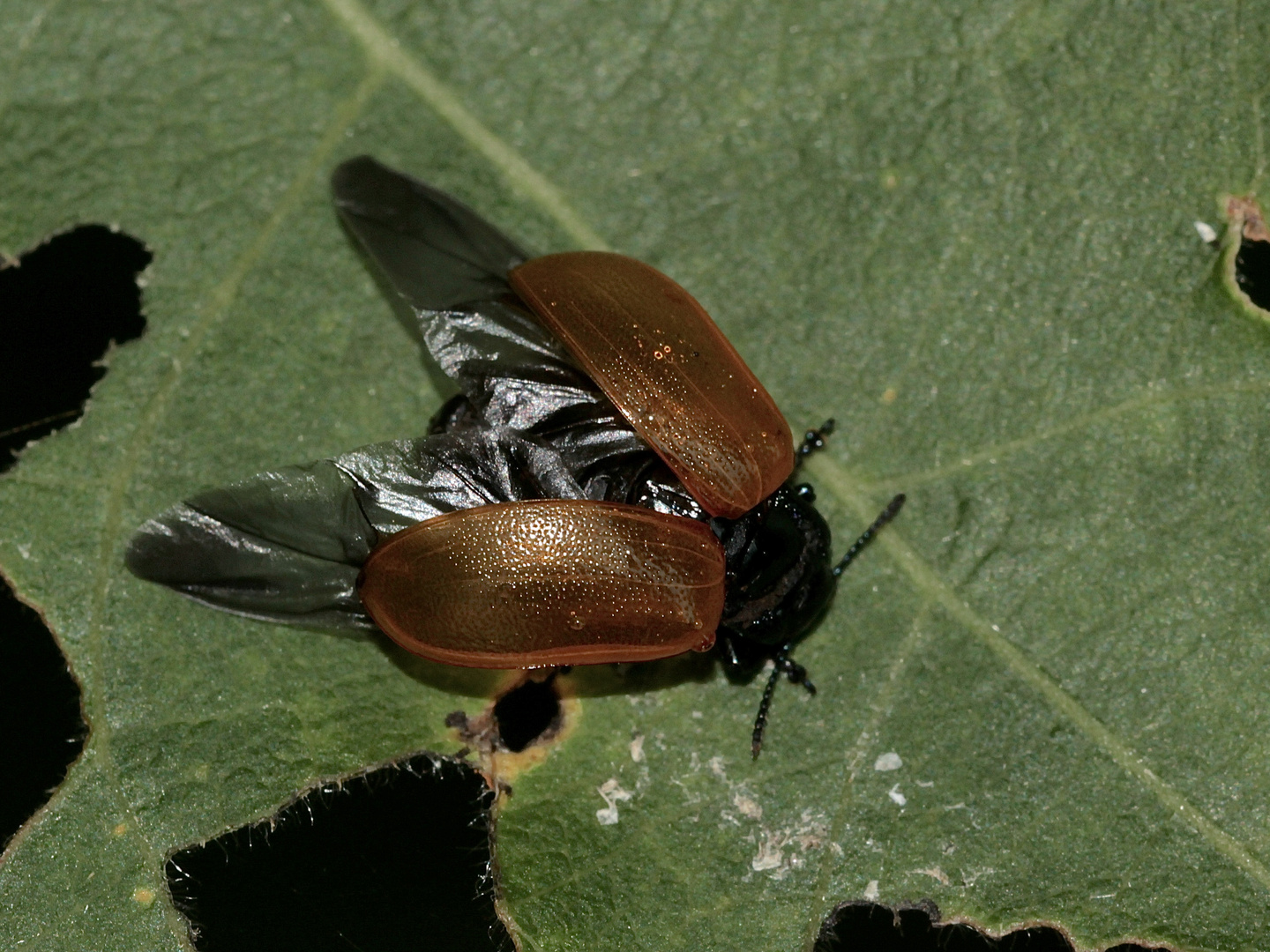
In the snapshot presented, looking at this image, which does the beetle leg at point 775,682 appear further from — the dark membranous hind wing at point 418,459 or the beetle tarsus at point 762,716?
the dark membranous hind wing at point 418,459

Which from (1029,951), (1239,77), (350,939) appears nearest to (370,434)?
(350,939)

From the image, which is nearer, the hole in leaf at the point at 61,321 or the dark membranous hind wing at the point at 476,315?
the dark membranous hind wing at the point at 476,315

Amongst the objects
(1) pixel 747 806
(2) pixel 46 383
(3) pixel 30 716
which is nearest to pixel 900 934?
(1) pixel 747 806

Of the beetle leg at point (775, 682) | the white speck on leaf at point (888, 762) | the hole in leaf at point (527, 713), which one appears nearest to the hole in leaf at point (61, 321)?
the hole in leaf at point (527, 713)

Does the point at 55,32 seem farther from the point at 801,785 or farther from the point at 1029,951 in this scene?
the point at 1029,951

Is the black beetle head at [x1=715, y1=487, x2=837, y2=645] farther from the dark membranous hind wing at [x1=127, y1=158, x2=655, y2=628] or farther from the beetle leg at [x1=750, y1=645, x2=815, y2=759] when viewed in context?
the dark membranous hind wing at [x1=127, y1=158, x2=655, y2=628]

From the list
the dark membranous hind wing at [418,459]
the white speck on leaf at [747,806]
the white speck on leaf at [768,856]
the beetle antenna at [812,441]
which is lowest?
the white speck on leaf at [768,856]

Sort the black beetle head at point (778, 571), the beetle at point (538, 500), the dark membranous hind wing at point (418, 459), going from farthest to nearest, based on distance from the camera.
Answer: the black beetle head at point (778, 571), the dark membranous hind wing at point (418, 459), the beetle at point (538, 500)
